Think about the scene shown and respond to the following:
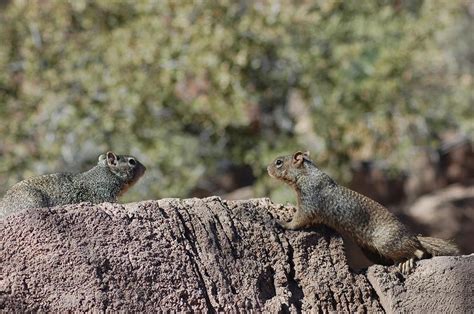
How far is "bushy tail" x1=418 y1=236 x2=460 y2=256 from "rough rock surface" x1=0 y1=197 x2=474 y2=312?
58 cm

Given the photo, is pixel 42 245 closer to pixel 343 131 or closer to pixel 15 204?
pixel 15 204

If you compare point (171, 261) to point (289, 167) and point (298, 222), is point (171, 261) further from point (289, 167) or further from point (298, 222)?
point (289, 167)

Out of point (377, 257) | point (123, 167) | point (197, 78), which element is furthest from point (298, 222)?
point (197, 78)

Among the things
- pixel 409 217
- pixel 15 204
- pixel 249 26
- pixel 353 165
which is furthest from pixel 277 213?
pixel 409 217

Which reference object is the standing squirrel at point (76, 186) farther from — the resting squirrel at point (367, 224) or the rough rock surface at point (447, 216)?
the rough rock surface at point (447, 216)

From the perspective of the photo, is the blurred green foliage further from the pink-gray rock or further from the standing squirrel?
the pink-gray rock

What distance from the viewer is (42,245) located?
16.9ft

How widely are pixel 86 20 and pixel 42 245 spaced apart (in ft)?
28.2

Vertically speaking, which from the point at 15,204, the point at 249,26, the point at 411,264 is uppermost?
the point at 249,26

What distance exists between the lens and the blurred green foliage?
12539 millimetres

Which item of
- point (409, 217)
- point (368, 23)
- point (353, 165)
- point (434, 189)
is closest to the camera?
point (368, 23)

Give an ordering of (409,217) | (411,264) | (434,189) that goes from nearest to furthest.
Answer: (411,264) → (409,217) → (434,189)

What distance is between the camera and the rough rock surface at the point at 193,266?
16.8 feet

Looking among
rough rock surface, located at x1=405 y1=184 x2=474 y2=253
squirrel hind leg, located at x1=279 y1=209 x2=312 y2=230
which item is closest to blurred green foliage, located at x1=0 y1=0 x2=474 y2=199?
rough rock surface, located at x1=405 y1=184 x2=474 y2=253
